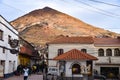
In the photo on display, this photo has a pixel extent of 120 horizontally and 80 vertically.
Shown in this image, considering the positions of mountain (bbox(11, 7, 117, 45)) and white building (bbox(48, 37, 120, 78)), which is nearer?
white building (bbox(48, 37, 120, 78))

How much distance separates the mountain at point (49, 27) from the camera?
124 meters

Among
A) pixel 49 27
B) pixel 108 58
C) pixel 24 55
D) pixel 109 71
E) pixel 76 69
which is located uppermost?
pixel 49 27

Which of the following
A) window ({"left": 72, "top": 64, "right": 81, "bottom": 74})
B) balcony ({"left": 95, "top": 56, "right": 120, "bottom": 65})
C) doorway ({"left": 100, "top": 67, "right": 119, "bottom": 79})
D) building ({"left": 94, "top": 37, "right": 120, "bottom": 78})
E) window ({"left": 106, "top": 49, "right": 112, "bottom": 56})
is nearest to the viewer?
window ({"left": 72, "top": 64, "right": 81, "bottom": 74})

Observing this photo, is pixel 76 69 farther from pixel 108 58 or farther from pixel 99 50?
pixel 99 50

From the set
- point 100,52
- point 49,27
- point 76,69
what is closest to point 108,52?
point 100,52

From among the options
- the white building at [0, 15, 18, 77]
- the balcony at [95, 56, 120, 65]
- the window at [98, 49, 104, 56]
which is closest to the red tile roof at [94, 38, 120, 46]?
the window at [98, 49, 104, 56]

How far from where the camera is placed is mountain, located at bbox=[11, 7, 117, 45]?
124m

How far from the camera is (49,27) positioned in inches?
5384

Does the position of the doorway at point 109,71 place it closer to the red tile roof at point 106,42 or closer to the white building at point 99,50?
the white building at point 99,50

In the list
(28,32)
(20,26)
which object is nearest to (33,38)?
(28,32)

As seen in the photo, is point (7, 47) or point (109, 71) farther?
point (109, 71)

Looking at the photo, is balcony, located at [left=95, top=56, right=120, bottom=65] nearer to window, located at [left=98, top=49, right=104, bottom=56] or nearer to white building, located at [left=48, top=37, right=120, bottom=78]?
white building, located at [left=48, top=37, right=120, bottom=78]

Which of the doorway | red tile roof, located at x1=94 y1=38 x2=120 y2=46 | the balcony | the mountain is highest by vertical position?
the mountain

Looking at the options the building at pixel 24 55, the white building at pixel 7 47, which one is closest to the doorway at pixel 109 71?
the building at pixel 24 55
